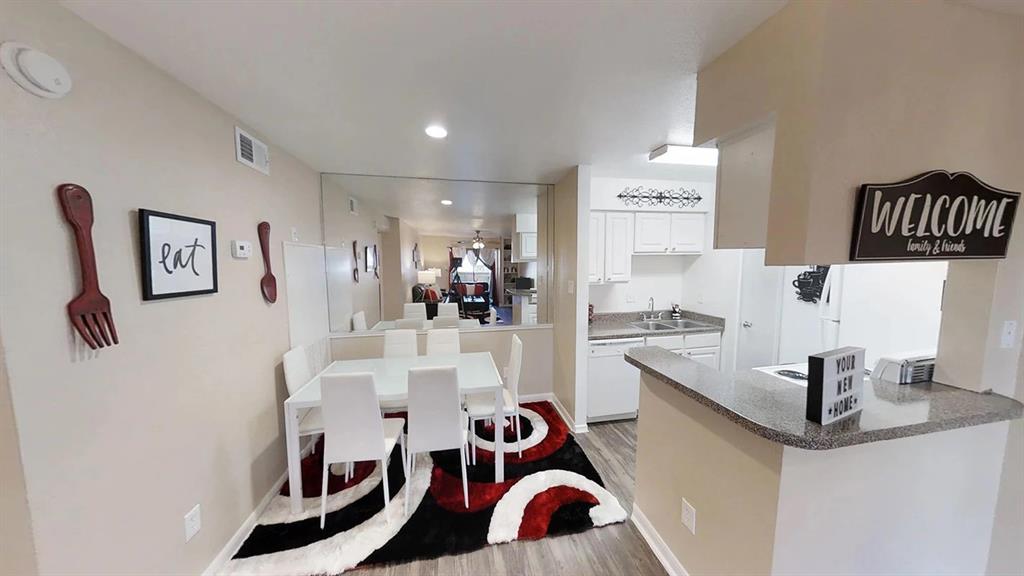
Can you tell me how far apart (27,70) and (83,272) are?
61cm

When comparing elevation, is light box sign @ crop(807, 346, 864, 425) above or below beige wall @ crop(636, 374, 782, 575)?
above

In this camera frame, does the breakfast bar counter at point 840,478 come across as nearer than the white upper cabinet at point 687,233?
Yes

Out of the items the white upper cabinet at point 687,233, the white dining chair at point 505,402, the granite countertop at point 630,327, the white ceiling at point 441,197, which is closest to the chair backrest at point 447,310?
the white ceiling at point 441,197

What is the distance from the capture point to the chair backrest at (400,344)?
10.5ft

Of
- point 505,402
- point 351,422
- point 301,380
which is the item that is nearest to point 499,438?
point 505,402

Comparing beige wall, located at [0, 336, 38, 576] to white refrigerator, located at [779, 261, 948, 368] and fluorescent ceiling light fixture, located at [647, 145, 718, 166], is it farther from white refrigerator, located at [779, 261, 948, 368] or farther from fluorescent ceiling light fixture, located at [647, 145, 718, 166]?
white refrigerator, located at [779, 261, 948, 368]

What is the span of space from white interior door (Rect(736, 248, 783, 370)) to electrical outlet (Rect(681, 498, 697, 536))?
2396mm

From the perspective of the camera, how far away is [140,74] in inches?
55.1

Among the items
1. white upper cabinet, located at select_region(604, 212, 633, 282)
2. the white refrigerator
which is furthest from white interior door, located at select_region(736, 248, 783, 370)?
white upper cabinet, located at select_region(604, 212, 633, 282)

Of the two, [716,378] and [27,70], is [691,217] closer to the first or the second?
[716,378]

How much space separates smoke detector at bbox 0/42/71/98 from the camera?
3.21ft

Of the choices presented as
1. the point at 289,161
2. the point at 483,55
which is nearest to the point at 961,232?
the point at 483,55

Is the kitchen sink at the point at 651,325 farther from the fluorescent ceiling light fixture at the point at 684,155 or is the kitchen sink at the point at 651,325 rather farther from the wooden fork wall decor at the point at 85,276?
the wooden fork wall decor at the point at 85,276

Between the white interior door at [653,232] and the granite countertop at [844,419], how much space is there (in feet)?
7.11
